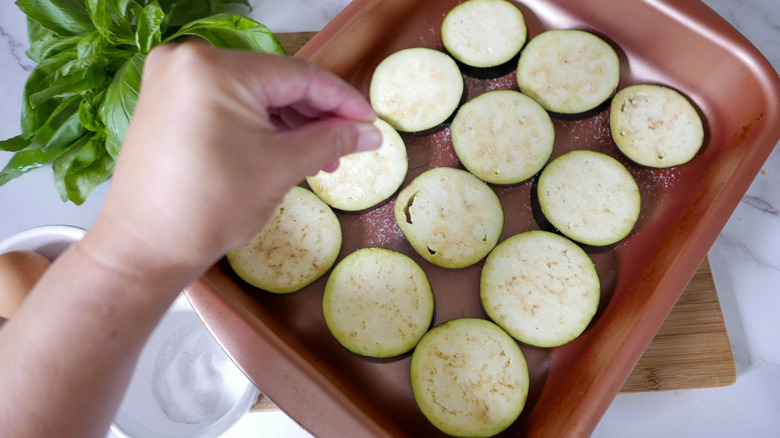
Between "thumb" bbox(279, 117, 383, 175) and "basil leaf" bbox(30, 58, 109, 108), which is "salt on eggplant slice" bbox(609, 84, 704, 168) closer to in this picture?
"thumb" bbox(279, 117, 383, 175)

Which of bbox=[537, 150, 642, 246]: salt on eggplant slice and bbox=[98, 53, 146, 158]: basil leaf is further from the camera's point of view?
bbox=[537, 150, 642, 246]: salt on eggplant slice

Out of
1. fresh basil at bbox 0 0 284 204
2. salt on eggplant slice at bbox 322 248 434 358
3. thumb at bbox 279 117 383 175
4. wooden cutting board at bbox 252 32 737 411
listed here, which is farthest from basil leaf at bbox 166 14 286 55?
wooden cutting board at bbox 252 32 737 411

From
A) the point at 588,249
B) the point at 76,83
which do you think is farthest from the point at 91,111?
the point at 588,249

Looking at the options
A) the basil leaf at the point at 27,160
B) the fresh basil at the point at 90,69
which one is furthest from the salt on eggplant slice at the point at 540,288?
the basil leaf at the point at 27,160

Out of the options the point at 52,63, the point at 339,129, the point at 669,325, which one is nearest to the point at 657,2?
the point at 669,325

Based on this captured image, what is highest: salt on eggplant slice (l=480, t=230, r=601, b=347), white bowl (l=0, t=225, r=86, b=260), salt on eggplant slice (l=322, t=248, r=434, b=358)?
salt on eggplant slice (l=480, t=230, r=601, b=347)

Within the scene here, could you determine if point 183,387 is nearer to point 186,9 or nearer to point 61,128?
point 61,128

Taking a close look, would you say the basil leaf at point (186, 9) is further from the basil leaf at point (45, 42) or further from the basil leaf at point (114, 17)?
the basil leaf at point (45, 42)
